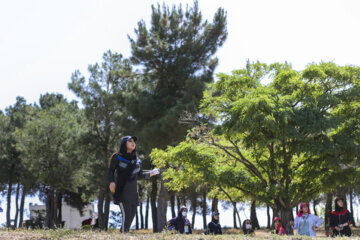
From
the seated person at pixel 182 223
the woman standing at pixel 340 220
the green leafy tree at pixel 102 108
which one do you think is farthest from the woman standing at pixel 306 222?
the green leafy tree at pixel 102 108

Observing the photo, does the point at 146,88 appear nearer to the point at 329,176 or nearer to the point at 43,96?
the point at 329,176

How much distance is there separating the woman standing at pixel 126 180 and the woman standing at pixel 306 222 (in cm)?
414

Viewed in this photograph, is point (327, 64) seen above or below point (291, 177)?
above

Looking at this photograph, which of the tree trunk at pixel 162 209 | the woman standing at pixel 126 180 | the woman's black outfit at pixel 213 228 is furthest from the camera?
the tree trunk at pixel 162 209

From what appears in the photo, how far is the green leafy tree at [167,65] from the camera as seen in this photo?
24688mm

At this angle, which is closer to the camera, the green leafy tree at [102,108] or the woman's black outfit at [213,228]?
the woman's black outfit at [213,228]

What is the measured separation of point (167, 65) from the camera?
27.5 m

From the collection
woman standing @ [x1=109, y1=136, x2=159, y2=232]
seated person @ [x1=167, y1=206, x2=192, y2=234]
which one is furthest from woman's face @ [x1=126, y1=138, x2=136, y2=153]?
seated person @ [x1=167, y1=206, x2=192, y2=234]

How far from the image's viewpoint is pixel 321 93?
15594mm

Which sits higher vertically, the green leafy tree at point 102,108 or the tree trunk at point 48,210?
the green leafy tree at point 102,108

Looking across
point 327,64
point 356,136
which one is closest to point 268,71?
point 327,64

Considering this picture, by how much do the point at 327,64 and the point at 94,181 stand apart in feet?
62.7

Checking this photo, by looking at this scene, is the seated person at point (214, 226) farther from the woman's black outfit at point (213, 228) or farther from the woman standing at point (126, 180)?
the woman standing at point (126, 180)

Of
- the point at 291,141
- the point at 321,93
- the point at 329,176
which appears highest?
the point at 321,93
